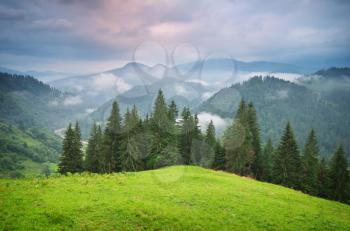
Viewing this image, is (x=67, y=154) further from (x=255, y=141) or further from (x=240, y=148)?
(x=255, y=141)

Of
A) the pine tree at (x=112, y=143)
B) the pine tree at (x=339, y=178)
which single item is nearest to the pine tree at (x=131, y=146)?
the pine tree at (x=112, y=143)

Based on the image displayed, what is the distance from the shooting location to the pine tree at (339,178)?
198 ft

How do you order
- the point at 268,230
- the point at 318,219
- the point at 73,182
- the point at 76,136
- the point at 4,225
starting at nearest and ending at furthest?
the point at 4,225
the point at 268,230
the point at 318,219
the point at 73,182
the point at 76,136

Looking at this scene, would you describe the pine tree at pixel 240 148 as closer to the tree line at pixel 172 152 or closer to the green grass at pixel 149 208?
the tree line at pixel 172 152

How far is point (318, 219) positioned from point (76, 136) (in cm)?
5080

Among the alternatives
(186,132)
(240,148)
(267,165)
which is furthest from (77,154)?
(267,165)

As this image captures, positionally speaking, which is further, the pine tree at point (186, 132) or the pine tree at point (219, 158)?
the pine tree at point (219, 158)

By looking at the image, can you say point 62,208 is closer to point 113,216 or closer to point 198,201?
point 113,216

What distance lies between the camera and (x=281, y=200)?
29.1 m

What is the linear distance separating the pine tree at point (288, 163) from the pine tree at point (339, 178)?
7.87 metres

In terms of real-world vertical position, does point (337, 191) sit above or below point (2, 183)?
below

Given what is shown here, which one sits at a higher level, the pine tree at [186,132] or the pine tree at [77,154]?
the pine tree at [186,132]

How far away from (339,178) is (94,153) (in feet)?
187

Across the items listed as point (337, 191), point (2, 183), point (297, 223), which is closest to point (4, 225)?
point (2, 183)
